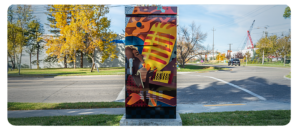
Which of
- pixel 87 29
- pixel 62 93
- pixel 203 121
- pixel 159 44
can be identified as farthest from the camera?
pixel 87 29

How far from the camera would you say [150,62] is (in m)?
3.50

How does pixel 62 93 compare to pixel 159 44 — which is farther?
pixel 62 93

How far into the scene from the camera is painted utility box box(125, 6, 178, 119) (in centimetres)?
343

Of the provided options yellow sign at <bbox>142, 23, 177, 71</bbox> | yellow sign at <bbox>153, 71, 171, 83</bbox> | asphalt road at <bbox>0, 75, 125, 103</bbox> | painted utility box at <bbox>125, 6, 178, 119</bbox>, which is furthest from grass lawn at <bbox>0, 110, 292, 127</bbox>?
asphalt road at <bbox>0, 75, 125, 103</bbox>

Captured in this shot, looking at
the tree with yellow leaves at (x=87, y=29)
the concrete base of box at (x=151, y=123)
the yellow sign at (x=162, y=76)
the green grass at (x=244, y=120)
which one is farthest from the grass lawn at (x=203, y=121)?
the tree with yellow leaves at (x=87, y=29)

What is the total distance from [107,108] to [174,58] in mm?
3384

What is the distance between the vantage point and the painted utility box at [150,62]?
11.2 ft

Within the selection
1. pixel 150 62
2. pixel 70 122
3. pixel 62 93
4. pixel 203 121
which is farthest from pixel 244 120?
pixel 62 93

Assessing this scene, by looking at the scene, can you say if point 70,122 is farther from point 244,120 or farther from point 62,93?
point 62,93

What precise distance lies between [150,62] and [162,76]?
0.39 meters

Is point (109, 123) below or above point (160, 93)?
below

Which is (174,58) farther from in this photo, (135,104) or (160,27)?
(135,104)

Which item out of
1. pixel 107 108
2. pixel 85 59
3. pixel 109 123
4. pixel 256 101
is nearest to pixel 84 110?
pixel 107 108

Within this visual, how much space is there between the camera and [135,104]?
11.6ft
